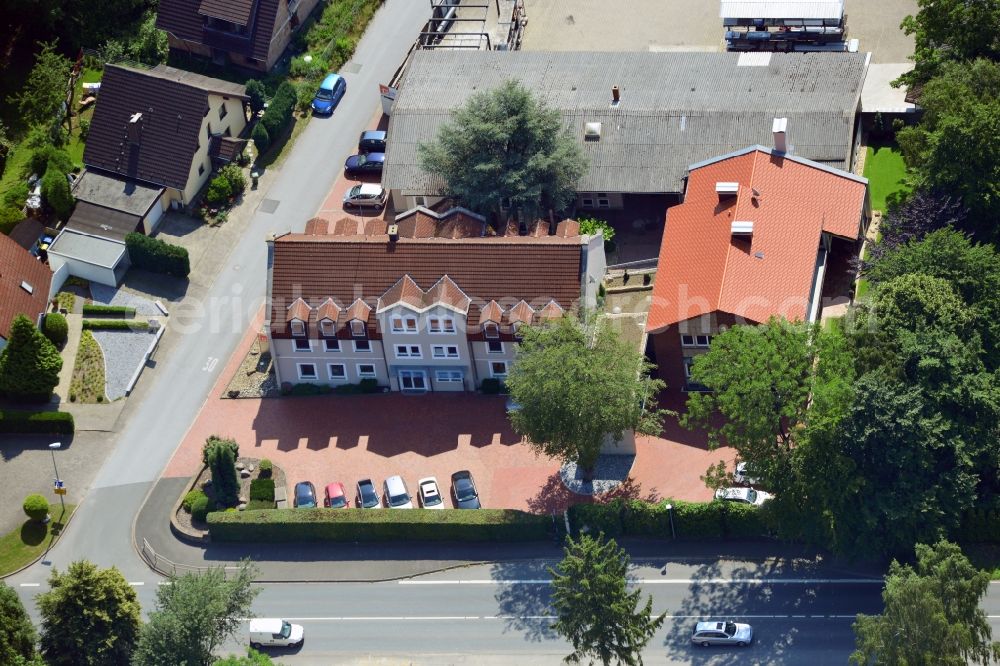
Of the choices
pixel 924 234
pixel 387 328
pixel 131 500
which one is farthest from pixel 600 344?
pixel 131 500

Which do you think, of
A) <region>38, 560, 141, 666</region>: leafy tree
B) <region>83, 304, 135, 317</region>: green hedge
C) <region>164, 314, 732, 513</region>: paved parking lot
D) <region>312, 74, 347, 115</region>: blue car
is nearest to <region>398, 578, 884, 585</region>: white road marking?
<region>164, 314, 732, 513</region>: paved parking lot

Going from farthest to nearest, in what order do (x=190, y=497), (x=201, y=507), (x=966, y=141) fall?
(x=966, y=141) → (x=190, y=497) → (x=201, y=507)

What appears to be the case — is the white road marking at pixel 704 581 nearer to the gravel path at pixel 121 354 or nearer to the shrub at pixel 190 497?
the shrub at pixel 190 497

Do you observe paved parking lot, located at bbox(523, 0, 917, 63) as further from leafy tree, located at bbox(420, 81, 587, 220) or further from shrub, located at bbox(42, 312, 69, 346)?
shrub, located at bbox(42, 312, 69, 346)

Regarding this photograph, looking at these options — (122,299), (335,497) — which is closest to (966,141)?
(335,497)

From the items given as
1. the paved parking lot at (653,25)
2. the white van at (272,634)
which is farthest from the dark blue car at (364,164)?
the white van at (272,634)

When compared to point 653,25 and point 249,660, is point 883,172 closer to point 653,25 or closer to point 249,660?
point 653,25
